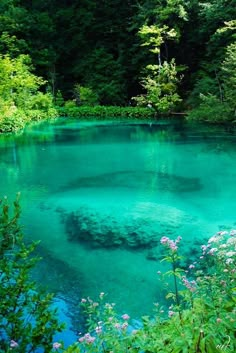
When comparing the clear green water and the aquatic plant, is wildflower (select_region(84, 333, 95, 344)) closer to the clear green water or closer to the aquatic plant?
the aquatic plant

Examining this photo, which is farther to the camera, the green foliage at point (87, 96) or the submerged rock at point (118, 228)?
the green foliage at point (87, 96)

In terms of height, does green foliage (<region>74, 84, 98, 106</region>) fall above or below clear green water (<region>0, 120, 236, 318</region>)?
above

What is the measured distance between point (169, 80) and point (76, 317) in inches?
892

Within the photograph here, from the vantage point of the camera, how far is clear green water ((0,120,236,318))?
559 cm

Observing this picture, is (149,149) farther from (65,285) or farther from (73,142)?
(65,285)

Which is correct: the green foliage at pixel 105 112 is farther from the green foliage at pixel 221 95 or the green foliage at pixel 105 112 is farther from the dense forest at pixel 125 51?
the green foliage at pixel 221 95

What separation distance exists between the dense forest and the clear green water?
19.4 ft

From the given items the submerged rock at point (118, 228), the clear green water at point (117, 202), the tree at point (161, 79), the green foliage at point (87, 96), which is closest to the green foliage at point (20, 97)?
the green foliage at point (87, 96)

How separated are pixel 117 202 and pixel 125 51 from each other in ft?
78.3

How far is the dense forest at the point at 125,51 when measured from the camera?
22859mm

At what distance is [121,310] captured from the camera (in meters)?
4.67

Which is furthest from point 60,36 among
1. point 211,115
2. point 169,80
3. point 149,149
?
point 149,149

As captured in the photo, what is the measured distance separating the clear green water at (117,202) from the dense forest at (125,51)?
5924mm

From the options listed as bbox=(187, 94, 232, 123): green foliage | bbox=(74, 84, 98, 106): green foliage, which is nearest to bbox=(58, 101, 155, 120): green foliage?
bbox=(74, 84, 98, 106): green foliage
